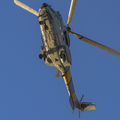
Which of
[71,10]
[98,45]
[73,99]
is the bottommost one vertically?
[73,99]

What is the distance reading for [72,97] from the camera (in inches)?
1011

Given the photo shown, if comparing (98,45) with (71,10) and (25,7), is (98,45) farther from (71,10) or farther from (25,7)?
(25,7)

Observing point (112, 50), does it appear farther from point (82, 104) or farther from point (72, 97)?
point (82, 104)

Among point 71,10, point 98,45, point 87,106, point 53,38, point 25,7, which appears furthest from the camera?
point 87,106

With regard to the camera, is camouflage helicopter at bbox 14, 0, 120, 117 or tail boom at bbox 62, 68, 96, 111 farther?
tail boom at bbox 62, 68, 96, 111

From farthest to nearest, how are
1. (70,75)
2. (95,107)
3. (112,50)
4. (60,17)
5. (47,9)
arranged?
1. (95,107)
2. (70,75)
3. (60,17)
4. (47,9)
5. (112,50)

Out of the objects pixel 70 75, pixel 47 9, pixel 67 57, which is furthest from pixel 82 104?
pixel 47 9

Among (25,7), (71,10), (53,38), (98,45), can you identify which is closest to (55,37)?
(53,38)

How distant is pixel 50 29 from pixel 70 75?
Answer: 7758 mm

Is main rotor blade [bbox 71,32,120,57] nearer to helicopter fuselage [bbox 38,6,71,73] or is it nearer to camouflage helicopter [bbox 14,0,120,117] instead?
camouflage helicopter [bbox 14,0,120,117]

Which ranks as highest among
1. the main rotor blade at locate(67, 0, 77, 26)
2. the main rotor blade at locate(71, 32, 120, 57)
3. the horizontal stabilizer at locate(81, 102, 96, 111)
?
the main rotor blade at locate(67, 0, 77, 26)

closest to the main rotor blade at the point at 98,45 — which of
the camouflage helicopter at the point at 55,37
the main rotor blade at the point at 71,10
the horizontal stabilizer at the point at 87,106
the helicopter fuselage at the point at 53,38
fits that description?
the camouflage helicopter at the point at 55,37

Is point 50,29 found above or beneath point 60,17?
beneath

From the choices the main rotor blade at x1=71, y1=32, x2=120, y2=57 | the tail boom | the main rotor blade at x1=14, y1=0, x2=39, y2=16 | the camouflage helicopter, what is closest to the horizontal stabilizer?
the tail boom
